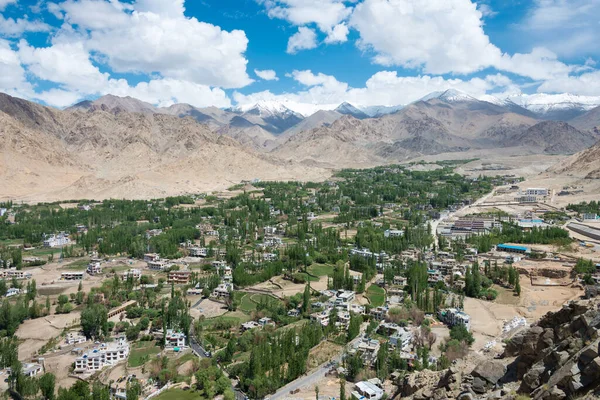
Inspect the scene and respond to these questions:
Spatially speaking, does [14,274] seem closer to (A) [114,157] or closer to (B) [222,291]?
(B) [222,291]

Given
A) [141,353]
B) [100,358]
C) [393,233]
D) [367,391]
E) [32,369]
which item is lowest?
[141,353]

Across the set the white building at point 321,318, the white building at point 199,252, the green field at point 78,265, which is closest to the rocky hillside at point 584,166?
the white building at point 199,252

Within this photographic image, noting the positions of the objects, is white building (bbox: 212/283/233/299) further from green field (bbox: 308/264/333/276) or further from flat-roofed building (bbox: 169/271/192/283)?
green field (bbox: 308/264/333/276)

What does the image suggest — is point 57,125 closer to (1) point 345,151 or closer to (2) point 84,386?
(1) point 345,151

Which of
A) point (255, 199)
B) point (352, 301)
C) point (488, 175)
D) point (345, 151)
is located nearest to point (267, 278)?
point (352, 301)

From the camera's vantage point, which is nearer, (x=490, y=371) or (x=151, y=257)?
(x=490, y=371)

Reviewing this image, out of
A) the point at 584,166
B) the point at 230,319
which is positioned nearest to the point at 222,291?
the point at 230,319

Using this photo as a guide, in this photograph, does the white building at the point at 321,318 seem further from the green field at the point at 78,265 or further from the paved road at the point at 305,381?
the green field at the point at 78,265

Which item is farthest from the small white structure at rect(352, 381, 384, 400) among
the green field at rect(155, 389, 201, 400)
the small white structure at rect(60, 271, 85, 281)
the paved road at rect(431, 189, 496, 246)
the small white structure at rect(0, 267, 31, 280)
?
the paved road at rect(431, 189, 496, 246)
